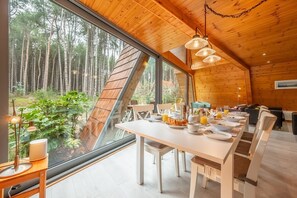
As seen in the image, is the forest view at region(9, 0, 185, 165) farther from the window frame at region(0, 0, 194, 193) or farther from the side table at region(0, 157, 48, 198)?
the side table at region(0, 157, 48, 198)

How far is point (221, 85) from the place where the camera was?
5.89 metres

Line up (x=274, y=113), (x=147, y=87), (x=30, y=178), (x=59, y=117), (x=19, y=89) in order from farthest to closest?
(x=274, y=113)
(x=147, y=87)
(x=59, y=117)
(x=19, y=89)
(x=30, y=178)

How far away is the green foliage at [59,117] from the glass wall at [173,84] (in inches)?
105

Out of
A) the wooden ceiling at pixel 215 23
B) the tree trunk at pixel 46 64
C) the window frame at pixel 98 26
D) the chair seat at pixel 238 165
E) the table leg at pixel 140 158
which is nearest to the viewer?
the chair seat at pixel 238 165

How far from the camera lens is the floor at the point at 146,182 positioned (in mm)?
1600

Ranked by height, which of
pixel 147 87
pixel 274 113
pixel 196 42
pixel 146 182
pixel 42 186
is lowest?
pixel 146 182

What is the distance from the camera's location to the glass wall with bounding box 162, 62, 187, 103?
4504 mm

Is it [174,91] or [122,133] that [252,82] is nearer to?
[174,91]

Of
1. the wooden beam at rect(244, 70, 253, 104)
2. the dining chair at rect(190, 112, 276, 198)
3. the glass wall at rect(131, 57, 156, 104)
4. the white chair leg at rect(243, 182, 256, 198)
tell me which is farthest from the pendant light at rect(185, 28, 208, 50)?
the wooden beam at rect(244, 70, 253, 104)

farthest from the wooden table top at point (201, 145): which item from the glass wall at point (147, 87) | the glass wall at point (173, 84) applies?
the glass wall at point (173, 84)

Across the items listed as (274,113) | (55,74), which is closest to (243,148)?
(55,74)

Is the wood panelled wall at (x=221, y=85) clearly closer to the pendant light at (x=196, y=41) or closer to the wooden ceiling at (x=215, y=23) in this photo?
the wooden ceiling at (x=215, y=23)

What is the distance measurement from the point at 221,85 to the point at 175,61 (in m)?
2.48

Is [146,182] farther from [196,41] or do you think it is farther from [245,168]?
[196,41]
